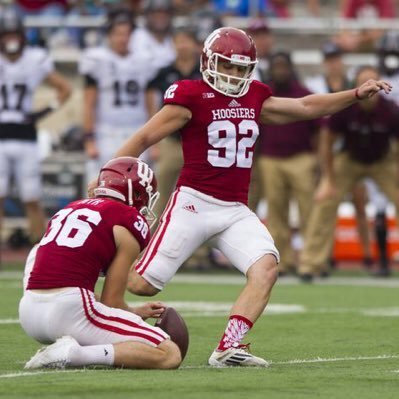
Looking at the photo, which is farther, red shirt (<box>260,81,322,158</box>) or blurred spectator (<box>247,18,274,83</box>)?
blurred spectator (<box>247,18,274,83</box>)

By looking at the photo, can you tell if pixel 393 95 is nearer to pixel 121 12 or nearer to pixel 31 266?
pixel 121 12

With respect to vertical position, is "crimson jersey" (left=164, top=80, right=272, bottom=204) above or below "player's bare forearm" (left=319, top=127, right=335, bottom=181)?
above

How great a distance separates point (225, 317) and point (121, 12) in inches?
202

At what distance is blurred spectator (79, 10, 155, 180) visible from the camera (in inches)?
539

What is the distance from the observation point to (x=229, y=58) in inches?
280

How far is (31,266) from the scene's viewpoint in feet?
21.3

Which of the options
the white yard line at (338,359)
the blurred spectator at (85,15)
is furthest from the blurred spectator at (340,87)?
the white yard line at (338,359)

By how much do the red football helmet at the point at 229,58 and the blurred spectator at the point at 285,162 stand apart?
5834 millimetres

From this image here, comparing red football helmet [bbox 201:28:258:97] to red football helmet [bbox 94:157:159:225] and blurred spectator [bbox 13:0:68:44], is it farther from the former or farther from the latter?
blurred spectator [bbox 13:0:68:44]

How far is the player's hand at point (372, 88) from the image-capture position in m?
7.21

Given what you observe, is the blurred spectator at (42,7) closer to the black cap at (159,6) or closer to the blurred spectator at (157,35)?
the blurred spectator at (157,35)

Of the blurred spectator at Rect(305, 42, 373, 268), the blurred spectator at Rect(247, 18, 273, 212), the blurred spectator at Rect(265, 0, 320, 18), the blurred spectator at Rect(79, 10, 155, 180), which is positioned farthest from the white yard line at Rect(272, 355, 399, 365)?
the blurred spectator at Rect(265, 0, 320, 18)

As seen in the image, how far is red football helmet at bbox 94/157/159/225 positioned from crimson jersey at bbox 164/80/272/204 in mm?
631

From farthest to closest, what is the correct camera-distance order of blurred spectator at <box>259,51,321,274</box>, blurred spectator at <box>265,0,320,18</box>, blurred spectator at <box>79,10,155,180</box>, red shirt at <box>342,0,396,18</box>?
blurred spectator at <box>265,0,320,18</box> → red shirt at <box>342,0,396,18</box> → blurred spectator at <box>79,10,155,180</box> → blurred spectator at <box>259,51,321,274</box>
